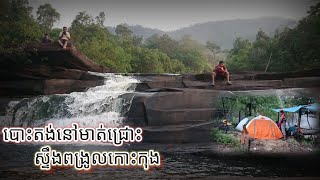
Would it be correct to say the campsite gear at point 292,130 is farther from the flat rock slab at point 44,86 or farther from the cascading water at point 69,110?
the flat rock slab at point 44,86

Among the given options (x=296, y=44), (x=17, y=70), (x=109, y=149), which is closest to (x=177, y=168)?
(x=109, y=149)

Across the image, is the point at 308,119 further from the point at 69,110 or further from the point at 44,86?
the point at 44,86

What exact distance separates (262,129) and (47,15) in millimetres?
34693

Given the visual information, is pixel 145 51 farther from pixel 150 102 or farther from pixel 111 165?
pixel 111 165

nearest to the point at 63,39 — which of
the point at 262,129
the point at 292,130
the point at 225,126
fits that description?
the point at 225,126

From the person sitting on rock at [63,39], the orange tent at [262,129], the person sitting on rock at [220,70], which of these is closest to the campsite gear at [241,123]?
the orange tent at [262,129]

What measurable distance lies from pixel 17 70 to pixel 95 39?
1750 cm

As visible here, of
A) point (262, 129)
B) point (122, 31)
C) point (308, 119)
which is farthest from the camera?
point (122, 31)

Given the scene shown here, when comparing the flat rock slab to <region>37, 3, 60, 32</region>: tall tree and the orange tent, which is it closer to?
the orange tent

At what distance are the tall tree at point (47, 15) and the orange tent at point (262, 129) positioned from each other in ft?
109

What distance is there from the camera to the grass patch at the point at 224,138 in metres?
8.62

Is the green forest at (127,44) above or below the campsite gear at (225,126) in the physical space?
above

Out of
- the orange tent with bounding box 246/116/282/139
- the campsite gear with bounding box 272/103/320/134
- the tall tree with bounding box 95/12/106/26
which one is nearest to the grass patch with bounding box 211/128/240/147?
the orange tent with bounding box 246/116/282/139

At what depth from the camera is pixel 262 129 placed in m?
8.50
